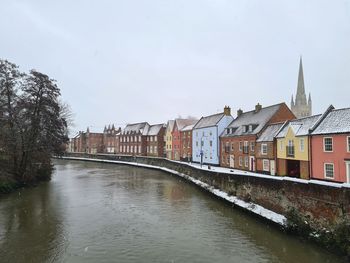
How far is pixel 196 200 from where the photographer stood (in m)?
24.6

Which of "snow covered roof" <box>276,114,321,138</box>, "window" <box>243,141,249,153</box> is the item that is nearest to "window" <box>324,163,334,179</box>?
"snow covered roof" <box>276,114,321,138</box>

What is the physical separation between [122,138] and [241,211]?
67813mm

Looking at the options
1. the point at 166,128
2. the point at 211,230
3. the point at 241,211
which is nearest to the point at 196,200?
the point at 241,211

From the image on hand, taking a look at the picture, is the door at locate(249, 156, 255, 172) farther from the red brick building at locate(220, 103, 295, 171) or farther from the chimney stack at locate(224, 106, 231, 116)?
the chimney stack at locate(224, 106, 231, 116)

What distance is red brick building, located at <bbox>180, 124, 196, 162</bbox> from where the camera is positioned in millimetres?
55531

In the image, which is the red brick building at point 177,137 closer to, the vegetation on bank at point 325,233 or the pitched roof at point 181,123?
the pitched roof at point 181,123

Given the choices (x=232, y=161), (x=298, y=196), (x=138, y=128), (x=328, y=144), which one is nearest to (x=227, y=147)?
(x=232, y=161)

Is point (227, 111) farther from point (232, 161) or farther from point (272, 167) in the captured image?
point (272, 167)

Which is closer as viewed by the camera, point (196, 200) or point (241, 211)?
point (241, 211)

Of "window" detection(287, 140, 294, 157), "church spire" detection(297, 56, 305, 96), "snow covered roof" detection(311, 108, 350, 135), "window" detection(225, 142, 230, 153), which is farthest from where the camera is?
"church spire" detection(297, 56, 305, 96)

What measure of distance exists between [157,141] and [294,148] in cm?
4546

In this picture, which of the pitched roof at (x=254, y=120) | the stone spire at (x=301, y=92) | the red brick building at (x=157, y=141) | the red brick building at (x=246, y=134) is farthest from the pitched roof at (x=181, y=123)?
the stone spire at (x=301, y=92)

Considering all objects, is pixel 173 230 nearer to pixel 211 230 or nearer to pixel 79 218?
pixel 211 230

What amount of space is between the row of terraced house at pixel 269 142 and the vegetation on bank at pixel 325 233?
30.9 feet
